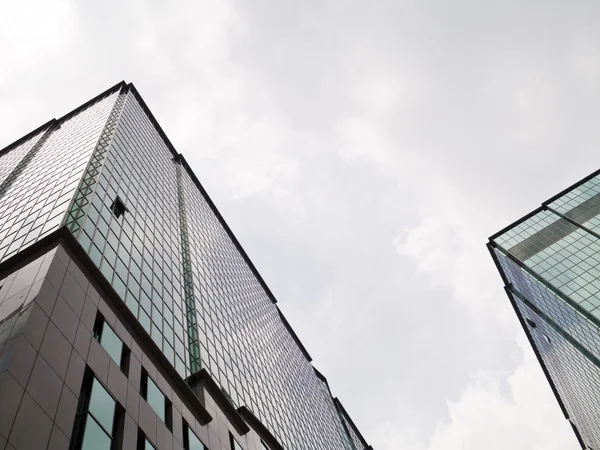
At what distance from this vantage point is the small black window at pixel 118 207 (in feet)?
126

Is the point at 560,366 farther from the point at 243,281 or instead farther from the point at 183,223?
the point at 183,223

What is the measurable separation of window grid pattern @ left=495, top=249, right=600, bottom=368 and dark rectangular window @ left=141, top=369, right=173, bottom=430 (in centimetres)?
5840

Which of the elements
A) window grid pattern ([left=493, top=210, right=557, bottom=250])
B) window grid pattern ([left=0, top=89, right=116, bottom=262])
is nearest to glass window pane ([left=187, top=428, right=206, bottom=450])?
window grid pattern ([left=0, top=89, right=116, bottom=262])

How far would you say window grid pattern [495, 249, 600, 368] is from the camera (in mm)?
67906

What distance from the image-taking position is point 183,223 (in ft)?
210

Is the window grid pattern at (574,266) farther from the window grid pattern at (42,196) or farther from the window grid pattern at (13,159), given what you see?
the window grid pattern at (13,159)

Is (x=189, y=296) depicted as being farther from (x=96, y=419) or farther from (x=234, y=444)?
(x=96, y=419)

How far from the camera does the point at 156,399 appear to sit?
24.8m

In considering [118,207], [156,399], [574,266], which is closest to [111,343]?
[156,399]

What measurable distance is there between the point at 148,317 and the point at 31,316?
14078 mm

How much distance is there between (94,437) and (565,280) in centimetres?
6866

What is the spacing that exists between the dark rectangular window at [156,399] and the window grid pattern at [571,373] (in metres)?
76.0

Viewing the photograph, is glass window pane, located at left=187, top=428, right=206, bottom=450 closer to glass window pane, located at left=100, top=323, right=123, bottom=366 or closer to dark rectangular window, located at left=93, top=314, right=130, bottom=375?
dark rectangular window, located at left=93, top=314, right=130, bottom=375

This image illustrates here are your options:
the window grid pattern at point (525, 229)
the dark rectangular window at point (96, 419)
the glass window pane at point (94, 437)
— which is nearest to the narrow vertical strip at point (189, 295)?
the dark rectangular window at point (96, 419)
